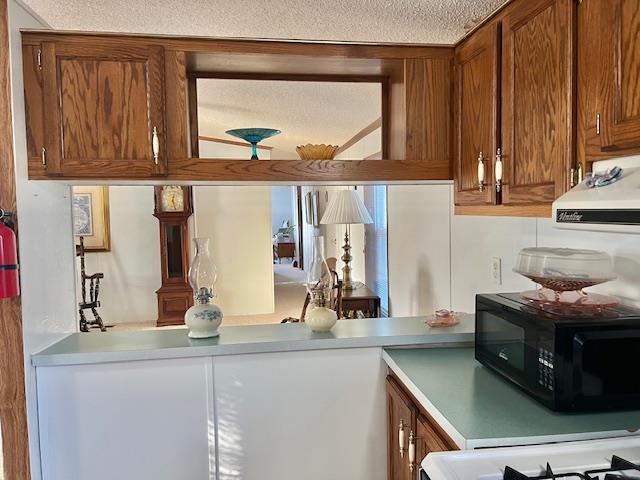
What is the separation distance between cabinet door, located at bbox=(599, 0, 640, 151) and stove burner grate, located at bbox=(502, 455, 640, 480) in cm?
67

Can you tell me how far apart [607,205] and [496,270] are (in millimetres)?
1230

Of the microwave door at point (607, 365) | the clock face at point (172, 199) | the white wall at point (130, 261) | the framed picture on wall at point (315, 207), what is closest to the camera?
the microwave door at point (607, 365)

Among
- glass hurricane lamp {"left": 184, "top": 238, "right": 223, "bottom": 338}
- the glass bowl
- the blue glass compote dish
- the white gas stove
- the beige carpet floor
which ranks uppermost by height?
the blue glass compote dish

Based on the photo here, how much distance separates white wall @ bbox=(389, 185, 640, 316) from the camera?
1.44m

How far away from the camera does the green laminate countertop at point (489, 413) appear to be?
109cm

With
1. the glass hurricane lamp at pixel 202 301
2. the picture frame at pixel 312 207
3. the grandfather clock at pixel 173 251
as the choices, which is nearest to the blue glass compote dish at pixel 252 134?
the glass hurricane lamp at pixel 202 301

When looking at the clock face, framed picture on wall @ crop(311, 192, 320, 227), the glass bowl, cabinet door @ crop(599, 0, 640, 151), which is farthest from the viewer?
framed picture on wall @ crop(311, 192, 320, 227)

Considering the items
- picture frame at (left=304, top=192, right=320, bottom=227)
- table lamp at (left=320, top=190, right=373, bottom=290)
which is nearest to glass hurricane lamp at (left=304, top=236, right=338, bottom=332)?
table lamp at (left=320, top=190, right=373, bottom=290)

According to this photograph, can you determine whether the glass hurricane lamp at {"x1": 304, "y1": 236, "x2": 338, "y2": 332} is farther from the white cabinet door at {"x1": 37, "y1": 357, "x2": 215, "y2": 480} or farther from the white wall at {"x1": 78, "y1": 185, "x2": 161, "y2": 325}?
the white wall at {"x1": 78, "y1": 185, "x2": 161, "y2": 325}

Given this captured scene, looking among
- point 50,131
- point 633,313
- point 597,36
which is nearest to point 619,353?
point 633,313

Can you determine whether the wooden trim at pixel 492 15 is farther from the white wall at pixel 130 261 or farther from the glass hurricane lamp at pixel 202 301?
the white wall at pixel 130 261

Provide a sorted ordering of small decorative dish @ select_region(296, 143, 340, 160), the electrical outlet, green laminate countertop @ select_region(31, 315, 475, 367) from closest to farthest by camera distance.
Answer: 1. green laminate countertop @ select_region(31, 315, 475, 367)
2. small decorative dish @ select_region(296, 143, 340, 160)
3. the electrical outlet

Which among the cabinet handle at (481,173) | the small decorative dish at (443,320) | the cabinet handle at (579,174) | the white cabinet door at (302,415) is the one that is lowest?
the white cabinet door at (302,415)

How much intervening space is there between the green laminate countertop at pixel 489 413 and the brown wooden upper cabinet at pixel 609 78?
665mm
